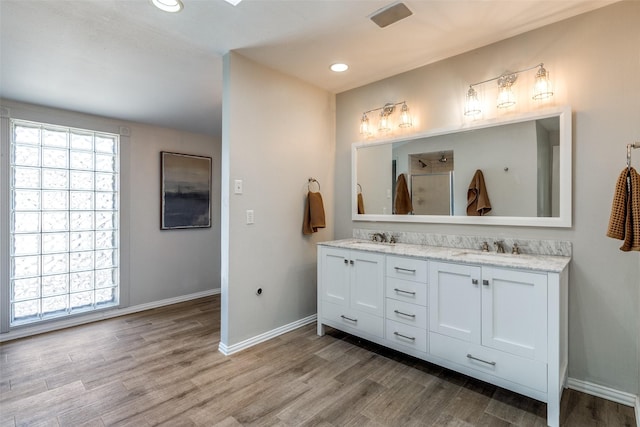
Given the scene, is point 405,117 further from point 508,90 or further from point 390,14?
point 390,14

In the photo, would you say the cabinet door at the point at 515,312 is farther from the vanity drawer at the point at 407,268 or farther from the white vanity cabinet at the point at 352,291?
the white vanity cabinet at the point at 352,291

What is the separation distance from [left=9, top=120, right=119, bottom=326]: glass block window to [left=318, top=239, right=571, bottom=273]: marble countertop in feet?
9.38

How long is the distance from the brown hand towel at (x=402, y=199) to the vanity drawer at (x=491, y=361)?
1.10 meters

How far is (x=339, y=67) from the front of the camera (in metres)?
2.74

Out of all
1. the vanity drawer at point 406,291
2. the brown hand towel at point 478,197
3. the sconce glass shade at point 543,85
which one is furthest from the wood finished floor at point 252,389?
the sconce glass shade at point 543,85

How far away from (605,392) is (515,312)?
829 mm

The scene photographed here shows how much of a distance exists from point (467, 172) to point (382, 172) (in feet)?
2.54

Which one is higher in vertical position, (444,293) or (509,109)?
(509,109)

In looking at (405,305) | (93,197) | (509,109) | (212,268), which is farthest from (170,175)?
(509,109)

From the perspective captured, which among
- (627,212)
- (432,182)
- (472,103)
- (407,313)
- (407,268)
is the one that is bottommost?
(407,313)

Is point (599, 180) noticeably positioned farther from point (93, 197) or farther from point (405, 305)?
point (93, 197)

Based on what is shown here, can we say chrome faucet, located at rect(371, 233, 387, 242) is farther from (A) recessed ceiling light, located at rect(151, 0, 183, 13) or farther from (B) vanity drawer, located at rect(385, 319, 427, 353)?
(A) recessed ceiling light, located at rect(151, 0, 183, 13)

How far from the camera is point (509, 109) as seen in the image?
2.26m

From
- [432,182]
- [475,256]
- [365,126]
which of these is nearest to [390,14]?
[365,126]
